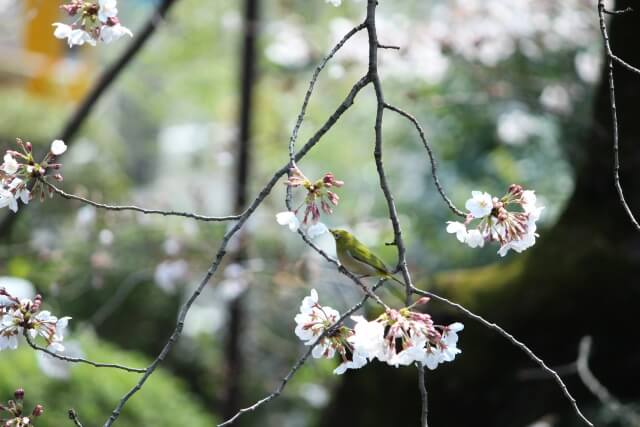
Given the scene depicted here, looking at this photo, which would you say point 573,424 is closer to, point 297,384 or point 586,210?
point 586,210

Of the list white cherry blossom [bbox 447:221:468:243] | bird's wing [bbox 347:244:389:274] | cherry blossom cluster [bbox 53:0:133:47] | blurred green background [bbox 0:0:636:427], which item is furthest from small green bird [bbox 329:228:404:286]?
blurred green background [bbox 0:0:636:427]

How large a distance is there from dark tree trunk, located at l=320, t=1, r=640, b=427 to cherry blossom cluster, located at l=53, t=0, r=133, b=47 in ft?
4.66

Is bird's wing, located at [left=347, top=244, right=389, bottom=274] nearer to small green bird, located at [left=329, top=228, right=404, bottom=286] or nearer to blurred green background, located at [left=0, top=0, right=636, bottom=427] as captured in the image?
small green bird, located at [left=329, top=228, right=404, bottom=286]

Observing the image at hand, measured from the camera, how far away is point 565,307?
2.13 m

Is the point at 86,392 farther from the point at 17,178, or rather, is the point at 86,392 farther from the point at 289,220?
the point at 289,220

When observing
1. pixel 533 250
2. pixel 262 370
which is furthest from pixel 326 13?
pixel 533 250

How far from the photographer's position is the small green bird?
1157mm

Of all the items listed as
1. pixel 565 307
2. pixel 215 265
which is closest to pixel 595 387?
pixel 565 307

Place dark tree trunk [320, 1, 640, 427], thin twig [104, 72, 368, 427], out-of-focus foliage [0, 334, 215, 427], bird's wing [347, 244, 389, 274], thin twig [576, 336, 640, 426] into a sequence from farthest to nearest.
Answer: out-of-focus foliage [0, 334, 215, 427] < dark tree trunk [320, 1, 640, 427] < thin twig [576, 336, 640, 426] < bird's wing [347, 244, 389, 274] < thin twig [104, 72, 368, 427]

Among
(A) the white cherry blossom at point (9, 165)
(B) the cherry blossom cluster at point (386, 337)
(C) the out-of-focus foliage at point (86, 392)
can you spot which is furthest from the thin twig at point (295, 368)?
(C) the out-of-focus foliage at point (86, 392)

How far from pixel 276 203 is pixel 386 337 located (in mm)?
3184

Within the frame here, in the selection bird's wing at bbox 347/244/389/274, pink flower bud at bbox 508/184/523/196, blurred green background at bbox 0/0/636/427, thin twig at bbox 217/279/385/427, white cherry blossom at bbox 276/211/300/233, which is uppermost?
blurred green background at bbox 0/0/636/427

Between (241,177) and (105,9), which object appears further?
(241,177)

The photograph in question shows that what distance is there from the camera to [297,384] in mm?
3814
